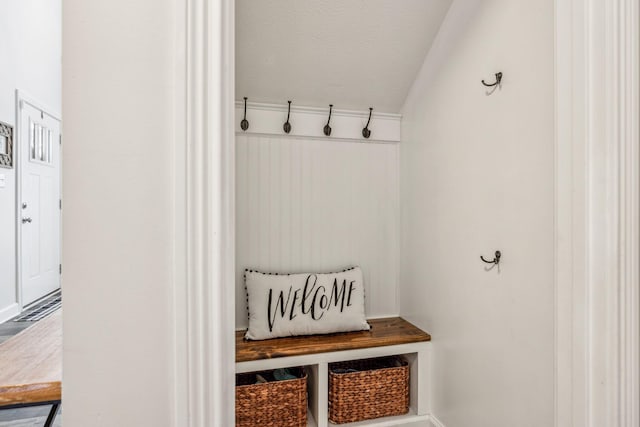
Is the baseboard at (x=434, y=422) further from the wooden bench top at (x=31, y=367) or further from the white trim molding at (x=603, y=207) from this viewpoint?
the wooden bench top at (x=31, y=367)

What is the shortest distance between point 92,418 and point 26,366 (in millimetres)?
264

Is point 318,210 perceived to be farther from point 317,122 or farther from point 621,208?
point 621,208

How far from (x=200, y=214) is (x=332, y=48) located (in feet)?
4.51

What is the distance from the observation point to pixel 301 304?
179cm

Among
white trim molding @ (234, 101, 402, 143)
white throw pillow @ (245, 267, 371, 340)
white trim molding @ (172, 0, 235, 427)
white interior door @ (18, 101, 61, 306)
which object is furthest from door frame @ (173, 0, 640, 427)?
white interior door @ (18, 101, 61, 306)

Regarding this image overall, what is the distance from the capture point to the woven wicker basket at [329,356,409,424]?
169 cm

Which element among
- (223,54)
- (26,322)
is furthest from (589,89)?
(26,322)

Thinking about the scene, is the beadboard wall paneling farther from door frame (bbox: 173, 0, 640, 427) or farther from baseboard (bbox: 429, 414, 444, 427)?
door frame (bbox: 173, 0, 640, 427)

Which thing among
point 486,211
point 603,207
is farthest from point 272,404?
point 603,207

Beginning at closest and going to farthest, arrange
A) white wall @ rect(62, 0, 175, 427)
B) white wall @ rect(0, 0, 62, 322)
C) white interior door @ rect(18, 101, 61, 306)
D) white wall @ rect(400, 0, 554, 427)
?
1. white wall @ rect(62, 0, 175, 427)
2. white wall @ rect(400, 0, 554, 427)
3. white wall @ rect(0, 0, 62, 322)
4. white interior door @ rect(18, 101, 61, 306)

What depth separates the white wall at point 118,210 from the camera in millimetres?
545

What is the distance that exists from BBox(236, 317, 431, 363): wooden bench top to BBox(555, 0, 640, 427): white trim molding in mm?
918

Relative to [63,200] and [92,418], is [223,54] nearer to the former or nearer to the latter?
[63,200]

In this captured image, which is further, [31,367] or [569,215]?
[569,215]
